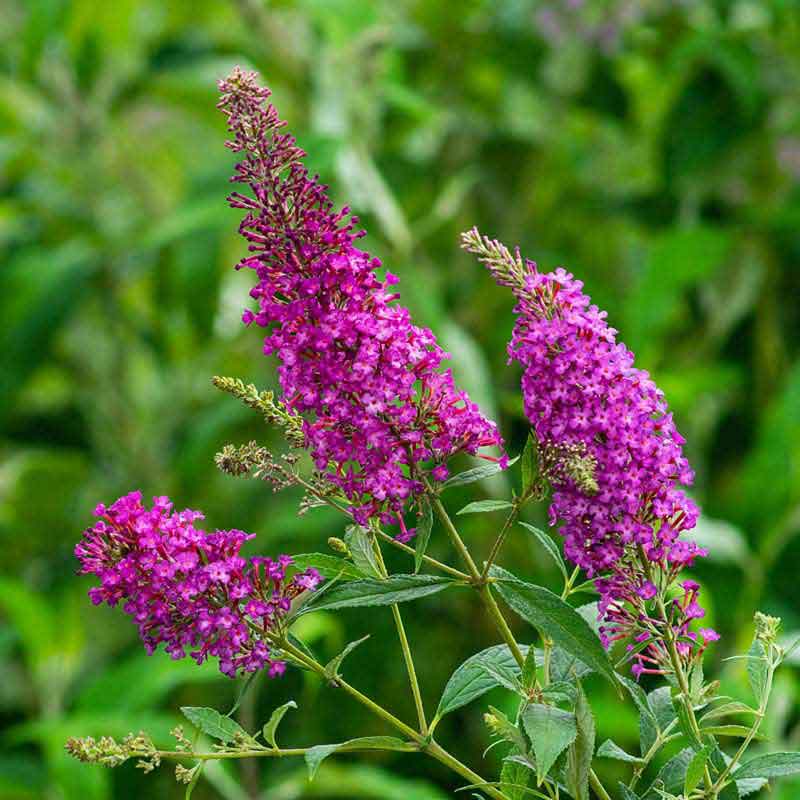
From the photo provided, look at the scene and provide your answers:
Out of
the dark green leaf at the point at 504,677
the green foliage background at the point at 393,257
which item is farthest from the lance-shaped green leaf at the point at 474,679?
Result: the green foliage background at the point at 393,257

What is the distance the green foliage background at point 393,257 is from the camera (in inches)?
81.7

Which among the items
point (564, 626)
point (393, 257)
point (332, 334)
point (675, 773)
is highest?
point (393, 257)

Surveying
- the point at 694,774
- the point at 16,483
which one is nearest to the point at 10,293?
the point at 16,483

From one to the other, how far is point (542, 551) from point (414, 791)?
60 cm

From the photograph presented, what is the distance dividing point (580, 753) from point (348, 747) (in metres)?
0.12

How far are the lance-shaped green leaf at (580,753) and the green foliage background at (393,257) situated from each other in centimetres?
122

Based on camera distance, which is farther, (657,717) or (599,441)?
(657,717)

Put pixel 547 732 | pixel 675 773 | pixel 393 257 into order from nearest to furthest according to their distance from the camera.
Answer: pixel 547 732
pixel 675 773
pixel 393 257

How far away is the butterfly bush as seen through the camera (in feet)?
2.20

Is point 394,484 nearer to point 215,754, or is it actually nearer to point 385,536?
point 385,536

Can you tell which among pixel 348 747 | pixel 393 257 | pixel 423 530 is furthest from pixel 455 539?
pixel 393 257

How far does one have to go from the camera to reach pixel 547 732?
2.13ft

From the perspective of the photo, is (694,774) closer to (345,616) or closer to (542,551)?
(345,616)

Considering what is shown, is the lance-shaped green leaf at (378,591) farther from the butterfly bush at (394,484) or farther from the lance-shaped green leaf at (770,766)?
the lance-shaped green leaf at (770,766)
